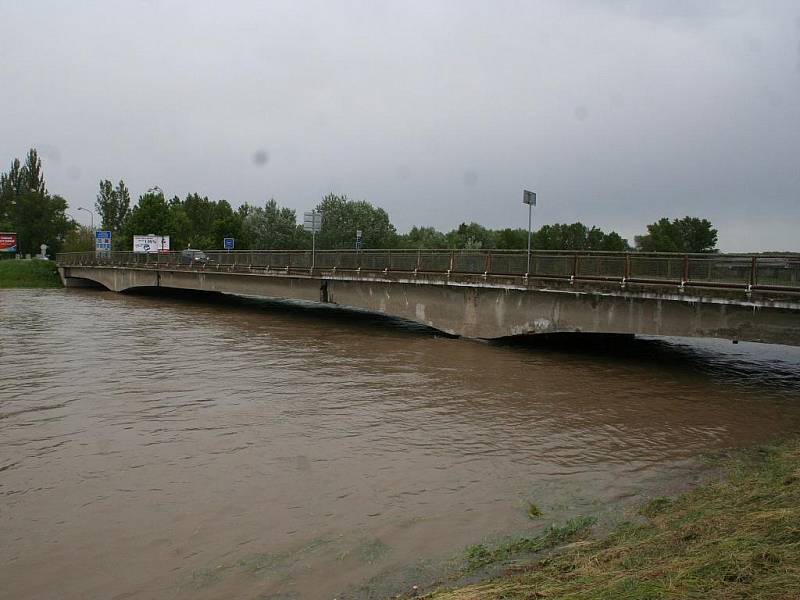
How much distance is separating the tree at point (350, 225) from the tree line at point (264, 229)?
129 mm

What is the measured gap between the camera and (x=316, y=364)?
19984 millimetres

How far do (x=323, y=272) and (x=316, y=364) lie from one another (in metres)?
11.8

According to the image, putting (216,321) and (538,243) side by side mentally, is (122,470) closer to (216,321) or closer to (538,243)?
(216,321)

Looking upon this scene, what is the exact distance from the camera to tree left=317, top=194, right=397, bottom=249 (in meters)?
77.8

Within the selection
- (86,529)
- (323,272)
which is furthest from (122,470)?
(323,272)

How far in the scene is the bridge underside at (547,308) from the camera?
16.6 metres

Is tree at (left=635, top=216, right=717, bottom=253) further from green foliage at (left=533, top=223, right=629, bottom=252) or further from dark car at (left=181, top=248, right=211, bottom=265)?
dark car at (left=181, top=248, right=211, bottom=265)

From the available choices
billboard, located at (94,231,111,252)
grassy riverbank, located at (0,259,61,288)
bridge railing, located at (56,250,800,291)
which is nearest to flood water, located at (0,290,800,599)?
bridge railing, located at (56,250,800,291)

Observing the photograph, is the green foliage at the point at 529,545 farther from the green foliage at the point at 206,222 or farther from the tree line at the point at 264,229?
the green foliage at the point at 206,222

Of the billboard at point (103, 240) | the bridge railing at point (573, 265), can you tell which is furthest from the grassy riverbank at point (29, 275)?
the bridge railing at point (573, 265)

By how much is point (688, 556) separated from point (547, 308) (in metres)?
16.8

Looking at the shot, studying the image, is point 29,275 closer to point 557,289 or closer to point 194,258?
point 194,258

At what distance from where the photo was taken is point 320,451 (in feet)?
35.0

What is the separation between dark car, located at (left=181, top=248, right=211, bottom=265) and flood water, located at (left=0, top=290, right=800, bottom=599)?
1938cm
